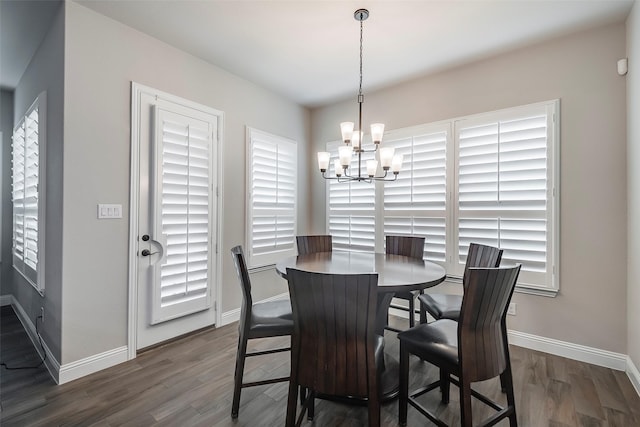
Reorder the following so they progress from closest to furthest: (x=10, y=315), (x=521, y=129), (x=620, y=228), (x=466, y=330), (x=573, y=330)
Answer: (x=466, y=330) → (x=620, y=228) → (x=573, y=330) → (x=521, y=129) → (x=10, y=315)

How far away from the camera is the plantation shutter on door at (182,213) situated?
9.01ft

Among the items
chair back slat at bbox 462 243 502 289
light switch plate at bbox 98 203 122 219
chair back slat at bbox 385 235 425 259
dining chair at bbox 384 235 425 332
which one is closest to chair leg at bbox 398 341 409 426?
chair back slat at bbox 462 243 502 289

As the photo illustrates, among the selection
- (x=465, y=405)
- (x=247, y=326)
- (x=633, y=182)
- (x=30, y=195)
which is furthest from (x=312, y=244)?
(x=30, y=195)

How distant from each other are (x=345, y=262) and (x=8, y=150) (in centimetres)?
459

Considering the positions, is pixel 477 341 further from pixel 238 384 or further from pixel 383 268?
pixel 238 384

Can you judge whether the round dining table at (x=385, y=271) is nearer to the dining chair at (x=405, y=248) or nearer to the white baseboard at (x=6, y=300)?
the dining chair at (x=405, y=248)

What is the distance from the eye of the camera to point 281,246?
157 inches

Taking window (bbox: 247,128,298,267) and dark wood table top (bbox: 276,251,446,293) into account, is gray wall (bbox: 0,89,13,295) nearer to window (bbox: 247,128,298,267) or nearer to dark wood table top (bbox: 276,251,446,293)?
window (bbox: 247,128,298,267)

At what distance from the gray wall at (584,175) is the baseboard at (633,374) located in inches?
5.4

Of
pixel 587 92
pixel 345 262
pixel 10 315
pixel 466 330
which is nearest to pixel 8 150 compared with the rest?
pixel 10 315

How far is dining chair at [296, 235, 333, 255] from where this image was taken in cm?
317

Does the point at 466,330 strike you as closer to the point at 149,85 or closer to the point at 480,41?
the point at 480,41

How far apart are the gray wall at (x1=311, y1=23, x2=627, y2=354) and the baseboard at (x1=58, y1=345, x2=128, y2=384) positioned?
3463 mm

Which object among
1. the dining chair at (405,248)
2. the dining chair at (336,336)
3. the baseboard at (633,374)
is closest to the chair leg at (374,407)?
the dining chair at (336,336)
